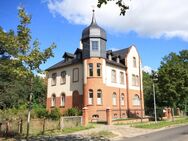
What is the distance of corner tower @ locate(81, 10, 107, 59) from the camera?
3684 centimetres

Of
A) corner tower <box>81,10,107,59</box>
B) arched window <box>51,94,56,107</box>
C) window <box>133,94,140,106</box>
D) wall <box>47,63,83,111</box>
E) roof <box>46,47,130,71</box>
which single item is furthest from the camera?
window <box>133,94,140,106</box>

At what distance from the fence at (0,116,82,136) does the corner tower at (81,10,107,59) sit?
1240 centimetres

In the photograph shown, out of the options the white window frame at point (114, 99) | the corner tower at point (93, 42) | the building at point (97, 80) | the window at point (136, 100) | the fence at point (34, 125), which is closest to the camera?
the fence at point (34, 125)

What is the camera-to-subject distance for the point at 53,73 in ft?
143

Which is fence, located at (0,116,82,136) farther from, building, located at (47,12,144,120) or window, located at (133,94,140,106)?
window, located at (133,94,140,106)

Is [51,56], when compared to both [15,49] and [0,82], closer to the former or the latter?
[15,49]

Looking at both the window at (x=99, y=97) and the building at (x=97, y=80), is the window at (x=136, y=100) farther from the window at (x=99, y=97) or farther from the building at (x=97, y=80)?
the window at (x=99, y=97)

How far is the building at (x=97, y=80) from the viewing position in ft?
120

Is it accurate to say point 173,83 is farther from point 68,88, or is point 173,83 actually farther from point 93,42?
point 68,88

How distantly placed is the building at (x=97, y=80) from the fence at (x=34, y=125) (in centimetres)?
1010

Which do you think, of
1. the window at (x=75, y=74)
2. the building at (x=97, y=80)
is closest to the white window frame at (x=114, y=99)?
the building at (x=97, y=80)

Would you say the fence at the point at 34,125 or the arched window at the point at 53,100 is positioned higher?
the arched window at the point at 53,100

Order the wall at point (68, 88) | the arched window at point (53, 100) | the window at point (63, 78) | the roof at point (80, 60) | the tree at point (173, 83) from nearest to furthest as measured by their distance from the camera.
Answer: the tree at point (173, 83) < the wall at point (68, 88) < the roof at point (80, 60) < the window at point (63, 78) < the arched window at point (53, 100)

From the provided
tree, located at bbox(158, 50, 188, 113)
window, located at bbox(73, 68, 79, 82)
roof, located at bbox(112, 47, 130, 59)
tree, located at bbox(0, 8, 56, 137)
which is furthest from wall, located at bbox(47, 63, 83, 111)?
tree, located at bbox(0, 8, 56, 137)
